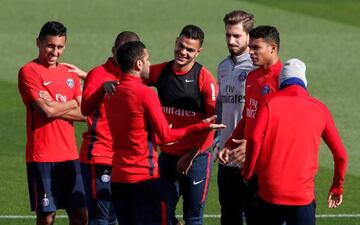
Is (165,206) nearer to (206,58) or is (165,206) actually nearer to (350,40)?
(206,58)

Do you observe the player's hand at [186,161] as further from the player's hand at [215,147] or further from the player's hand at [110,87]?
the player's hand at [110,87]

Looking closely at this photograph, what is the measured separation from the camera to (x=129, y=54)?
11766mm

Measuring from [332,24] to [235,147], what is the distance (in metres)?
17.2

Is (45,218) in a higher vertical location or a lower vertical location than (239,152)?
lower

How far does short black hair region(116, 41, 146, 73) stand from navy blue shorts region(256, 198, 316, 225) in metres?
1.80

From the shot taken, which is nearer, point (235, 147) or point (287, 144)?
point (287, 144)

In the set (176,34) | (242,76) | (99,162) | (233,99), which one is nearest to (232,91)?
(233,99)

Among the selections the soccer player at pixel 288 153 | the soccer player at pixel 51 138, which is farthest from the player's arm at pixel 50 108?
the soccer player at pixel 288 153

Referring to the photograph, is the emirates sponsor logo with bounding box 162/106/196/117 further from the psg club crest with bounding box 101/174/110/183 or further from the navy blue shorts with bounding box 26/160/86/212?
the navy blue shorts with bounding box 26/160/86/212

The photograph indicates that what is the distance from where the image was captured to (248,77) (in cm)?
1280

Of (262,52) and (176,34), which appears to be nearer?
(262,52)

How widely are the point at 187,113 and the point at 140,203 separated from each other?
178cm

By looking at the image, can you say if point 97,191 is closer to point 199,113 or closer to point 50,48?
point 199,113

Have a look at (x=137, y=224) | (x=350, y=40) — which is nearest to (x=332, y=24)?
(x=350, y=40)
